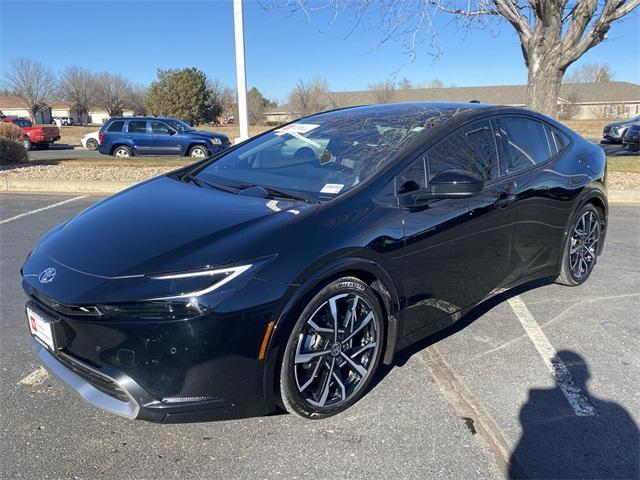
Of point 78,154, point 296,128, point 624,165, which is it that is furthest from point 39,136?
point 296,128

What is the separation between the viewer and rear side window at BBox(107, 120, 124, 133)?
1838cm

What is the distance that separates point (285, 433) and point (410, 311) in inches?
37.9

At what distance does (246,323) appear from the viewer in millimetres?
2299

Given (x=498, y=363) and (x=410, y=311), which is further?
(x=498, y=363)

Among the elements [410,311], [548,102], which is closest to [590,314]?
[410,311]

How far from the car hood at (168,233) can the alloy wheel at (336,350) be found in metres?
0.49

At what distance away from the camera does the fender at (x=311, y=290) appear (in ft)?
7.88

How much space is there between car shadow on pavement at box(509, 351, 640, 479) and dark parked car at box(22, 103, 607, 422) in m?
0.76

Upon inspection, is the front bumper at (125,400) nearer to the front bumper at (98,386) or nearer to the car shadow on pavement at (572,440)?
the front bumper at (98,386)

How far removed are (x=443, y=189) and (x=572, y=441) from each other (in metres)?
1.44

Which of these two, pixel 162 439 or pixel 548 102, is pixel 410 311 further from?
pixel 548 102

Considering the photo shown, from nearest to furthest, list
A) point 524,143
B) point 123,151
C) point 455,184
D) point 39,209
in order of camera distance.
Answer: point 455,184, point 524,143, point 39,209, point 123,151

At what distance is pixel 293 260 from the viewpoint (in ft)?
8.02

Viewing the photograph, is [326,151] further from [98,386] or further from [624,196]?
[624,196]
